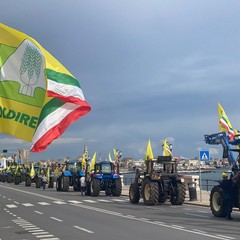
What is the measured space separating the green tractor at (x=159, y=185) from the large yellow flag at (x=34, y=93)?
10.8 metres

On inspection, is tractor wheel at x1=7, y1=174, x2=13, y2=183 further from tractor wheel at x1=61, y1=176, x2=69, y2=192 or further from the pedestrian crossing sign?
the pedestrian crossing sign

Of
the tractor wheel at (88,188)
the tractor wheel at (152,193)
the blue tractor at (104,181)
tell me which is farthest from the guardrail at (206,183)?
the tractor wheel at (88,188)

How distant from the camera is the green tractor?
23266 millimetres

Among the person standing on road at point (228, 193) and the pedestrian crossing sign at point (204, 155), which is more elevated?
the pedestrian crossing sign at point (204, 155)

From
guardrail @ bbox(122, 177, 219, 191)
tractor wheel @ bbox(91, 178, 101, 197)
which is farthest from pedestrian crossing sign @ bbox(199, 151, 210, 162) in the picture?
tractor wheel @ bbox(91, 178, 101, 197)

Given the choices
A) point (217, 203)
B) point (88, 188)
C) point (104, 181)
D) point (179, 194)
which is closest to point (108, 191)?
point (104, 181)

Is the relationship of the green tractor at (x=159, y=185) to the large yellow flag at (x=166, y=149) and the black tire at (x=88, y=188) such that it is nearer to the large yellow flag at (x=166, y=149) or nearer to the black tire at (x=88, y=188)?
the black tire at (x=88, y=188)

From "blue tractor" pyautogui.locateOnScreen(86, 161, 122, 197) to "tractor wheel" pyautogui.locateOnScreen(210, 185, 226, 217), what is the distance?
1403cm

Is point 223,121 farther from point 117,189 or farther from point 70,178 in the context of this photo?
point 70,178

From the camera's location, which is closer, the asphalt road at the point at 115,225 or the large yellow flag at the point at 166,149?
the asphalt road at the point at 115,225

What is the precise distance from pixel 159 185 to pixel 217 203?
19.8ft

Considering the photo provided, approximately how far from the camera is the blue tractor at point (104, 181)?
31.4 meters

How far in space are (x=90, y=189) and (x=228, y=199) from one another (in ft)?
52.3

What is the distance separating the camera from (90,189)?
31906mm
